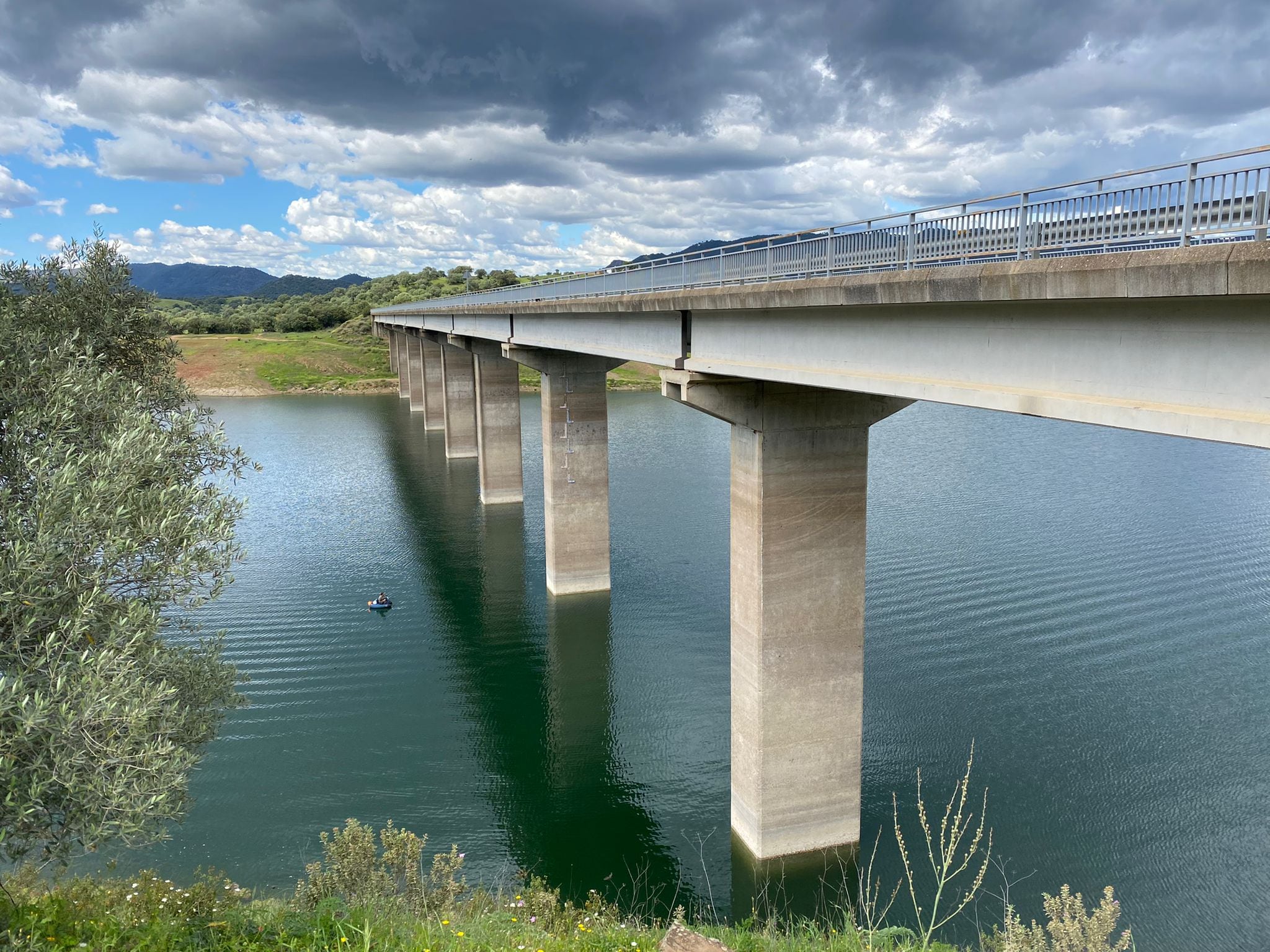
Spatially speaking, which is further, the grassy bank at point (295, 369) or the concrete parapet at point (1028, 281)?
the grassy bank at point (295, 369)

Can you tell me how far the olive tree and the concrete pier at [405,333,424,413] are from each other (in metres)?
64.0

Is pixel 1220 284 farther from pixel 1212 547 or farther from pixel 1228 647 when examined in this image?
pixel 1212 547

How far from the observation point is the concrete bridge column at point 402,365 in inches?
3120

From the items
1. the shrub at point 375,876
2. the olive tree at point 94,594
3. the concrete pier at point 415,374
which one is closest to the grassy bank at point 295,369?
the concrete pier at point 415,374

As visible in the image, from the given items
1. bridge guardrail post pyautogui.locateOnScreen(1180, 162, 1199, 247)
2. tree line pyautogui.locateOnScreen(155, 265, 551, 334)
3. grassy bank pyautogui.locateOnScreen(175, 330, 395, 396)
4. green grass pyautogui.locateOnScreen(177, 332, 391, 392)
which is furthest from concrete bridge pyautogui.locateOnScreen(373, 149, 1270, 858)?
tree line pyautogui.locateOnScreen(155, 265, 551, 334)

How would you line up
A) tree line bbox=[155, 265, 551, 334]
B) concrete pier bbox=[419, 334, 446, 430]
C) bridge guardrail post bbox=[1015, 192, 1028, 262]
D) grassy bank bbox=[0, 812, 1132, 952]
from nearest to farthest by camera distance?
grassy bank bbox=[0, 812, 1132, 952] → bridge guardrail post bbox=[1015, 192, 1028, 262] → concrete pier bbox=[419, 334, 446, 430] → tree line bbox=[155, 265, 551, 334]

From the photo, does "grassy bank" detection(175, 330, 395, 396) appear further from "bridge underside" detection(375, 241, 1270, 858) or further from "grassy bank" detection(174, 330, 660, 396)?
"bridge underside" detection(375, 241, 1270, 858)

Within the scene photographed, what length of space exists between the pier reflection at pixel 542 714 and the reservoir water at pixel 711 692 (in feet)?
0.24

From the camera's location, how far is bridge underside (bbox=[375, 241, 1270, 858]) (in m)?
6.66

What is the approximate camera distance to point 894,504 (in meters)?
34.6

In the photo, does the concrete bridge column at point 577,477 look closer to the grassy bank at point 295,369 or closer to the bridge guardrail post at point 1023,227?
the bridge guardrail post at point 1023,227

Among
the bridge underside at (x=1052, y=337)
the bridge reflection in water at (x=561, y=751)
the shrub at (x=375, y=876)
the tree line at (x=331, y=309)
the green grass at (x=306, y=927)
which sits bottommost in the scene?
the bridge reflection in water at (x=561, y=751)

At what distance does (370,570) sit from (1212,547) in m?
28.2

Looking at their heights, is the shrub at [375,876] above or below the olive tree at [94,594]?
below
